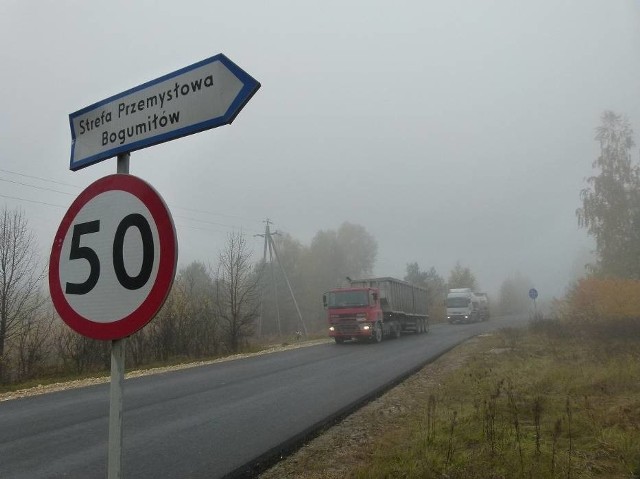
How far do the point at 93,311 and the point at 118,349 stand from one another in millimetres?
188

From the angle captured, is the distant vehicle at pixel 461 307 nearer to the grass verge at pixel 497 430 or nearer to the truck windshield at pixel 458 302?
the truck windshield at pixel 458 302

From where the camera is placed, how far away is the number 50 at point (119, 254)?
192cm

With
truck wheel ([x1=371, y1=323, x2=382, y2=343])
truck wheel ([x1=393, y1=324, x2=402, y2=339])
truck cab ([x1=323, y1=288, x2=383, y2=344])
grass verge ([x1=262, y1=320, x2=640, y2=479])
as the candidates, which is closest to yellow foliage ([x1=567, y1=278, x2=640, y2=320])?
truck wheel ([x1=393, y1=324, x2=402, y2=339])

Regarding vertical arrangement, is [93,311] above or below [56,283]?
below

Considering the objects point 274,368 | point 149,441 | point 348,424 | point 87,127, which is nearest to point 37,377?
point 274,368

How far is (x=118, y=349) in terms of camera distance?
1.99m

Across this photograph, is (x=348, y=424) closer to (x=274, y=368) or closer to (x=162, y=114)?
(x=162, y=114)

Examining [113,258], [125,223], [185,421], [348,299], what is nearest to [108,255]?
[113,258]

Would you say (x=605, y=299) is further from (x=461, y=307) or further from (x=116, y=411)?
(x=116, y=411)

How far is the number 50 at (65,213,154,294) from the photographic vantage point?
1922 mm

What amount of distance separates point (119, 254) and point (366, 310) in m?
21.9

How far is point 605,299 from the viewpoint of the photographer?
2364cm

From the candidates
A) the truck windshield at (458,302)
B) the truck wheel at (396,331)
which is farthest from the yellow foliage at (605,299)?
the truck windshield at (458,302)

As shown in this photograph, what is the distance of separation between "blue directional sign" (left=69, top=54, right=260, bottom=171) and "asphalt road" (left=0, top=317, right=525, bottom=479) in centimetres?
383
